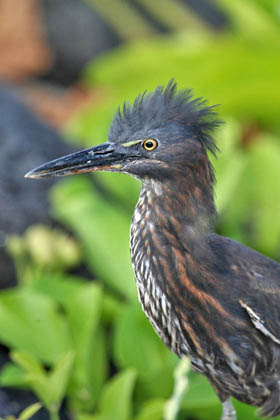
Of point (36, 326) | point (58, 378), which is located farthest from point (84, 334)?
point (58, 378)

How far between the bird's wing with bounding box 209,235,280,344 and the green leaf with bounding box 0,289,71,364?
1549 mm

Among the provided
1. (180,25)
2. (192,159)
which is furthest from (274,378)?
(180,25)

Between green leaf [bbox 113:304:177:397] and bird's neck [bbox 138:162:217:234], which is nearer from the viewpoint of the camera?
bird's neck [bbox 138:162:217:234]

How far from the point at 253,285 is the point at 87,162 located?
2.47 ft

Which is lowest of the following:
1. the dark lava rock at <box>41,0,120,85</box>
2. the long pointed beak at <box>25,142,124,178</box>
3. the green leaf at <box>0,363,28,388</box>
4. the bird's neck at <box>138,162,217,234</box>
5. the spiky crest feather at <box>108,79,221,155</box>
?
the green leaf at <box>0,363,28,388</box>

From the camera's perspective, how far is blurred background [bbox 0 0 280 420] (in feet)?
12.6

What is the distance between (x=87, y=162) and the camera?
258cm

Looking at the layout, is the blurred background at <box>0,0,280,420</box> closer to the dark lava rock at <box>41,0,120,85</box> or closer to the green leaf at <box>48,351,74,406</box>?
the green leaf at <box>48,351,74,406</box>

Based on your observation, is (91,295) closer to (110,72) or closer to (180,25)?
(110,72)

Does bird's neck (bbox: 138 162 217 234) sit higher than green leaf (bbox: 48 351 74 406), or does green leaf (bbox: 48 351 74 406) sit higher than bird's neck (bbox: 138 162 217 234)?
bird's neck (bbox: 138 162 217 234)

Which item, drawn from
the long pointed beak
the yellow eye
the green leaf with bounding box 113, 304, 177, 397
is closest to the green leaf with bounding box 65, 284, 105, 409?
the green leaf with bounding box 113, 304, 177, 397

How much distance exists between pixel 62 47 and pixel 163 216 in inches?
291

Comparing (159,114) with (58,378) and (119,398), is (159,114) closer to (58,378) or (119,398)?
(58,378)

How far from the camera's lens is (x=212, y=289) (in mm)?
2658
